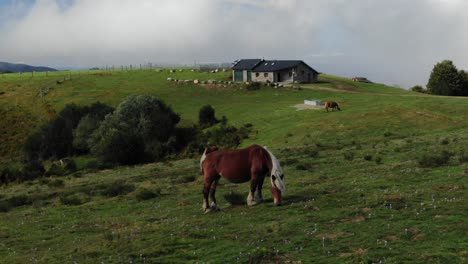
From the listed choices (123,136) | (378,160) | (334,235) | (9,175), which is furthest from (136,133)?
(334,235)

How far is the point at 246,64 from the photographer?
378 ft

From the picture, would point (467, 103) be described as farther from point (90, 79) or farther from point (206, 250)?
point (90, 79)

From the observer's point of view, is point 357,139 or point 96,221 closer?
point 96,221

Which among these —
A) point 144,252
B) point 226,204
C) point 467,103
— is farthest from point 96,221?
point 467,103

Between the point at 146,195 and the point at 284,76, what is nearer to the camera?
the point at 146,195

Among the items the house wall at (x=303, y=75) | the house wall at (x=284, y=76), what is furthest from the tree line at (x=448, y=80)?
the house wall at (x=284, y=76)

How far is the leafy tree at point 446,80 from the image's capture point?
100938 millimetres

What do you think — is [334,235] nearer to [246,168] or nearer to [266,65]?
[246,168]

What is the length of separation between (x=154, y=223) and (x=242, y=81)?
94022 millimetres

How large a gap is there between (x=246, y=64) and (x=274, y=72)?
389 inches

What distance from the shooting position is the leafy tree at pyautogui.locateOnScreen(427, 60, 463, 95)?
101 m

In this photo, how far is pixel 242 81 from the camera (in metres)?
112

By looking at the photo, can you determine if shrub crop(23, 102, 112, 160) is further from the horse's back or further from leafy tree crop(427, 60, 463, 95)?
leafy tree crop(427, 60, 463, 95)

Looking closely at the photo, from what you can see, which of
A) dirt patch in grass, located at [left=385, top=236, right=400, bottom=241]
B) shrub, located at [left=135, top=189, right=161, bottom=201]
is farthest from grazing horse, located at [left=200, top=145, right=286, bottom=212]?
shrub, located at [left=135, top=189, right=161, bottom=201]
